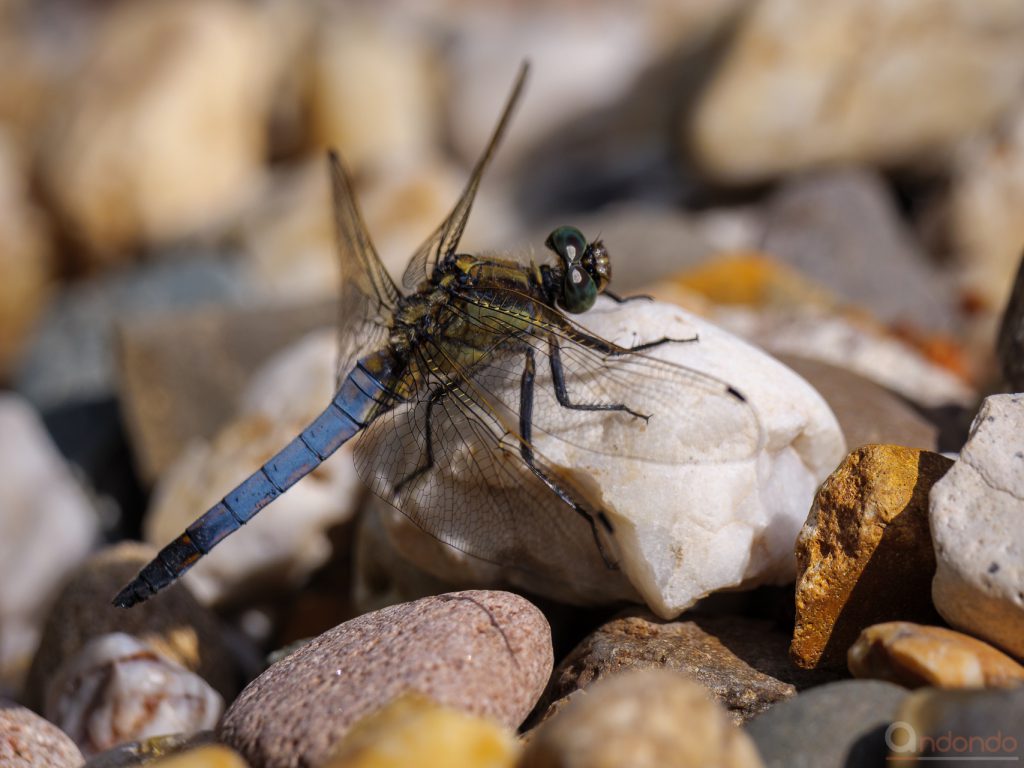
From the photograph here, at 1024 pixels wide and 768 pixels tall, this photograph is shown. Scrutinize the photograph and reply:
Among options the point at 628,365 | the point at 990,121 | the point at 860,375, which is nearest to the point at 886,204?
the point at 990,121

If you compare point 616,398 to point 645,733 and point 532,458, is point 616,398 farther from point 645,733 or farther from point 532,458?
point 645,733

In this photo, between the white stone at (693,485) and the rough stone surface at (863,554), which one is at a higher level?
the white stone at (693,485)

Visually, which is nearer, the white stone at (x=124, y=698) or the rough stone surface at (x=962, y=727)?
the rough stone surface at (x=962, y=727)

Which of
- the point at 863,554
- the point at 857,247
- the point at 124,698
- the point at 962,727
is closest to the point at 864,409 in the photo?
the point at 863,554

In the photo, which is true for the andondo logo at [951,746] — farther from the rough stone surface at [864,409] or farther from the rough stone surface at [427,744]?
the rough stone surface at [864,409]

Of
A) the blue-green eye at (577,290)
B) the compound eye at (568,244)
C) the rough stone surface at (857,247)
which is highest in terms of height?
the compound eye at (568,244)

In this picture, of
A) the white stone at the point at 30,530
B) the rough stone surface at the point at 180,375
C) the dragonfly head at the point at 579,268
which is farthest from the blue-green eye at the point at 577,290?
the white stone at the point at 30,530
